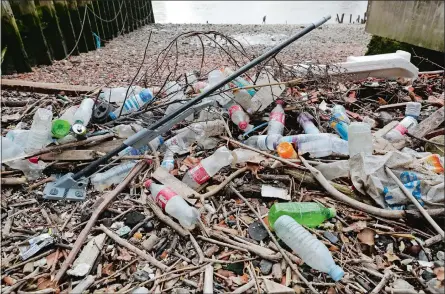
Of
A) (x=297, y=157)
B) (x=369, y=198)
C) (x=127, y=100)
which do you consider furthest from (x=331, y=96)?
(x=127, y=100)

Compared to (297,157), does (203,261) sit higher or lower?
lower

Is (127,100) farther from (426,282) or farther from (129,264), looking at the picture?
(426,282)

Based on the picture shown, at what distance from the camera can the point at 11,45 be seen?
5.95m

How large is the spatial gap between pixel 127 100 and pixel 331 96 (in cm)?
237

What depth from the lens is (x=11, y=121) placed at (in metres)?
3.14

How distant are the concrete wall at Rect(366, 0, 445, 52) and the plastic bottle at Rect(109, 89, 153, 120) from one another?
476cm

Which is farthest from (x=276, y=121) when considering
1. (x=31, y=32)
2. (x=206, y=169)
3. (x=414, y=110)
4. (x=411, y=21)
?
(x=31, y=32)

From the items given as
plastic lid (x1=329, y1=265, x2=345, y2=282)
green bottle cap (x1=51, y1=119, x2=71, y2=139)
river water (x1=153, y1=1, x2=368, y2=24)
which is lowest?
river water (x1=153, y1=1, x2=368, y2=24)

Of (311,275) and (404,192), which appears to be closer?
(311,275)

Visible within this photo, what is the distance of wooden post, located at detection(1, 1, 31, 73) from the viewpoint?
5.74 m

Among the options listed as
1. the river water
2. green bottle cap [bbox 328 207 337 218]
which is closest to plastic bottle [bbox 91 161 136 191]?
green bottle cap [bbox 328 207 337 218]

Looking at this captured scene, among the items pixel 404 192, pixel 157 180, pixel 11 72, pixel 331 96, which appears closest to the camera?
pixel 404 192

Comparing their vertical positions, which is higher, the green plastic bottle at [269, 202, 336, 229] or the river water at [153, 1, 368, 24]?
the green plastic bottle at [269, 202, 336, 229]

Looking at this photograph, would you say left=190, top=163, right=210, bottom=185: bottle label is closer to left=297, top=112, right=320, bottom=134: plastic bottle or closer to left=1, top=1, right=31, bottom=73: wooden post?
left=297, top=112, right=320, bottom=134: plastic bottle
